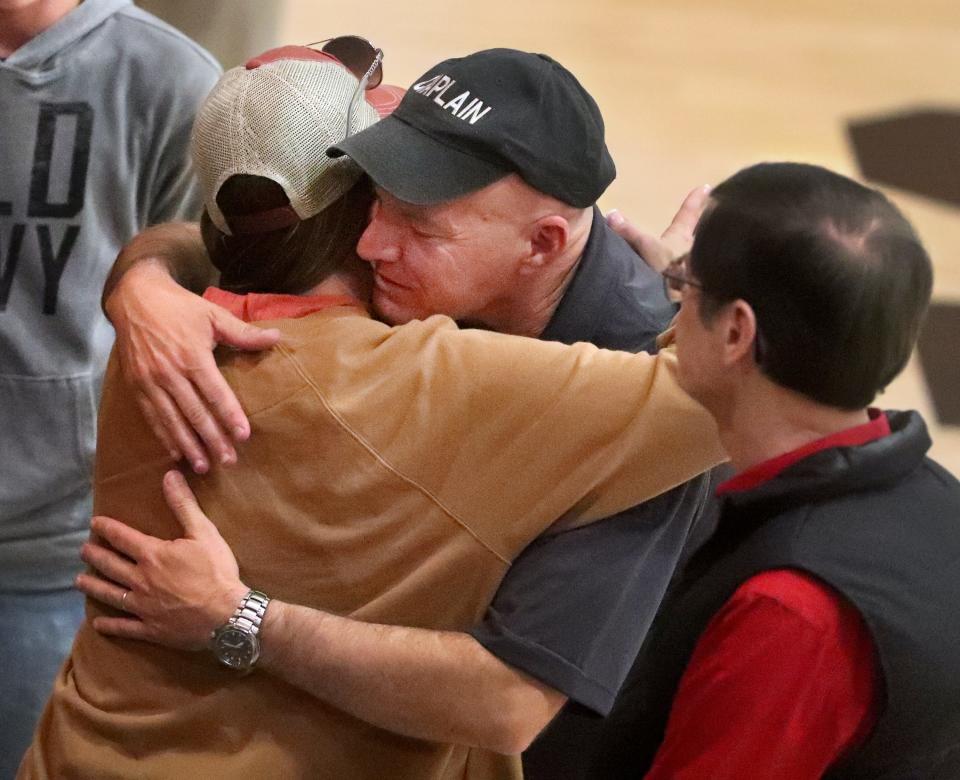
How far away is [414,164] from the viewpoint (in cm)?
130

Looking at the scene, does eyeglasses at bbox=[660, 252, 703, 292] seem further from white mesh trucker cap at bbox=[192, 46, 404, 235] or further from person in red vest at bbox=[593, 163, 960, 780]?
white mesh trucker cap at bbox=[192, 46, 404, 235]

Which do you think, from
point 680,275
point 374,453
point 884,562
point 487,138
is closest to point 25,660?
point 374,453

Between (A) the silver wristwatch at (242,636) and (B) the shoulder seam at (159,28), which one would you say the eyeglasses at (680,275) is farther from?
(B) the shoulder seam at (159,28)

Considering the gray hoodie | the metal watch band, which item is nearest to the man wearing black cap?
the metal watch band

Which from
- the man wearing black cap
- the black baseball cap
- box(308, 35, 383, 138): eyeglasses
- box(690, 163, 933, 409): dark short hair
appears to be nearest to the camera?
box(690, 163, 933, 409): dark short hair

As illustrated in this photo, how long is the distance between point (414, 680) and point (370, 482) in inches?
8.0

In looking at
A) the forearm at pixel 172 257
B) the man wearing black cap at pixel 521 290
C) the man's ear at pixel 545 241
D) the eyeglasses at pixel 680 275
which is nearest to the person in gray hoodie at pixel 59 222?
the forearm at pixel 172 257

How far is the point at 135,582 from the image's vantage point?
1273 millimetres

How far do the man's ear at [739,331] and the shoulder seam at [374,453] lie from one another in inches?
11.7

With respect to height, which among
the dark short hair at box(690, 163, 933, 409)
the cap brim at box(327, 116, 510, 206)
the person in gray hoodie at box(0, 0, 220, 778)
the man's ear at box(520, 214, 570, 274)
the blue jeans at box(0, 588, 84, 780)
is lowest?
the blue jeans at box(0, 588, 84, 780)

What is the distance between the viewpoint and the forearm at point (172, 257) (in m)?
1.50

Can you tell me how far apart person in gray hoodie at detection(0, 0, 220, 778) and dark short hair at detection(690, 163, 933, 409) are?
3.42 ft

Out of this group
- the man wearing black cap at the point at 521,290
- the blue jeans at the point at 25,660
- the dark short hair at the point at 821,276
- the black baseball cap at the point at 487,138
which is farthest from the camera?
the blue jeans at the point at 25,660

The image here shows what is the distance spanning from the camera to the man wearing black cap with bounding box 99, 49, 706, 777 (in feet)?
3.87
